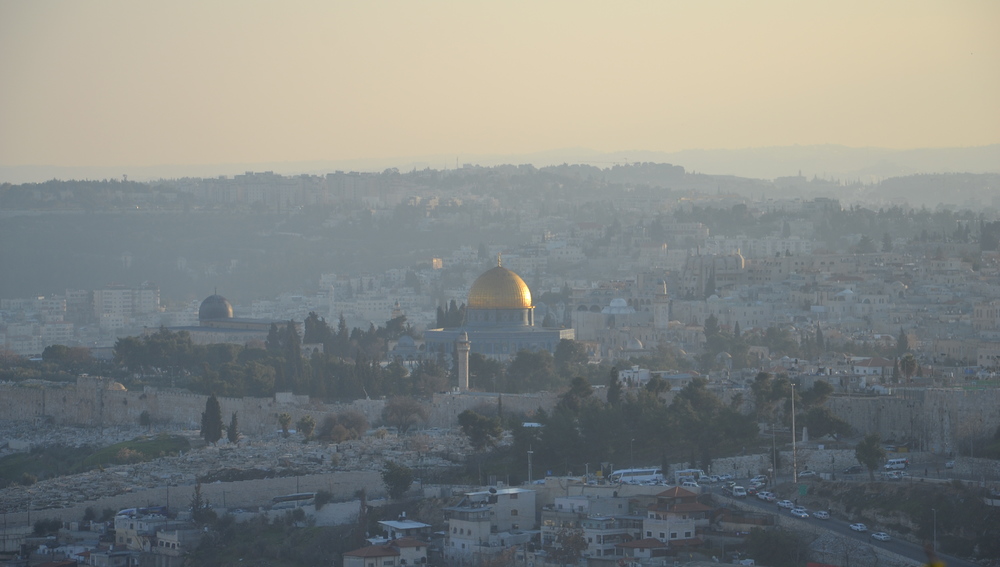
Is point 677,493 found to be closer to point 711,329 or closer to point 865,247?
point 711,329

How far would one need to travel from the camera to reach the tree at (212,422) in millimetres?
48594

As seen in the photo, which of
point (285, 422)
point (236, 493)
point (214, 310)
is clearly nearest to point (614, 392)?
point (236, 493)

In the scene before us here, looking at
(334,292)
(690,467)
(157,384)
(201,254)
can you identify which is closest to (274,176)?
(201,254)

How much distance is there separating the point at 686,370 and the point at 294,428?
41.1 feet

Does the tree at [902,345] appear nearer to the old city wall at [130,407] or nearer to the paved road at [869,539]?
the old city wall at [130,407]

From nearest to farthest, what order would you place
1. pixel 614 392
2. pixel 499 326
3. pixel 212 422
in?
pixel 614 392 → pixel 212 422 → pixel 499 326

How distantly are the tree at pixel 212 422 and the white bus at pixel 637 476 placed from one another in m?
12.8

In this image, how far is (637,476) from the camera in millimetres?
38312

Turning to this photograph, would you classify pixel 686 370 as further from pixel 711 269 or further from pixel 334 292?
pixel 334 292

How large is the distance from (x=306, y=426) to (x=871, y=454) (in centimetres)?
1717

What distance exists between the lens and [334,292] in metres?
114

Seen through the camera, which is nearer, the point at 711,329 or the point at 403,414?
the point at 403,414

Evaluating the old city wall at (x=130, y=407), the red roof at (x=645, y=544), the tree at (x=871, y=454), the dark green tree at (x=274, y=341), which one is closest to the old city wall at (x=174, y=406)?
the old city wall at (x=130, y=407)

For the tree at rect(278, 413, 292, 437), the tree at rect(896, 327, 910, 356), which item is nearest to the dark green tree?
the tree at rect(278, 413, 292, 437)
